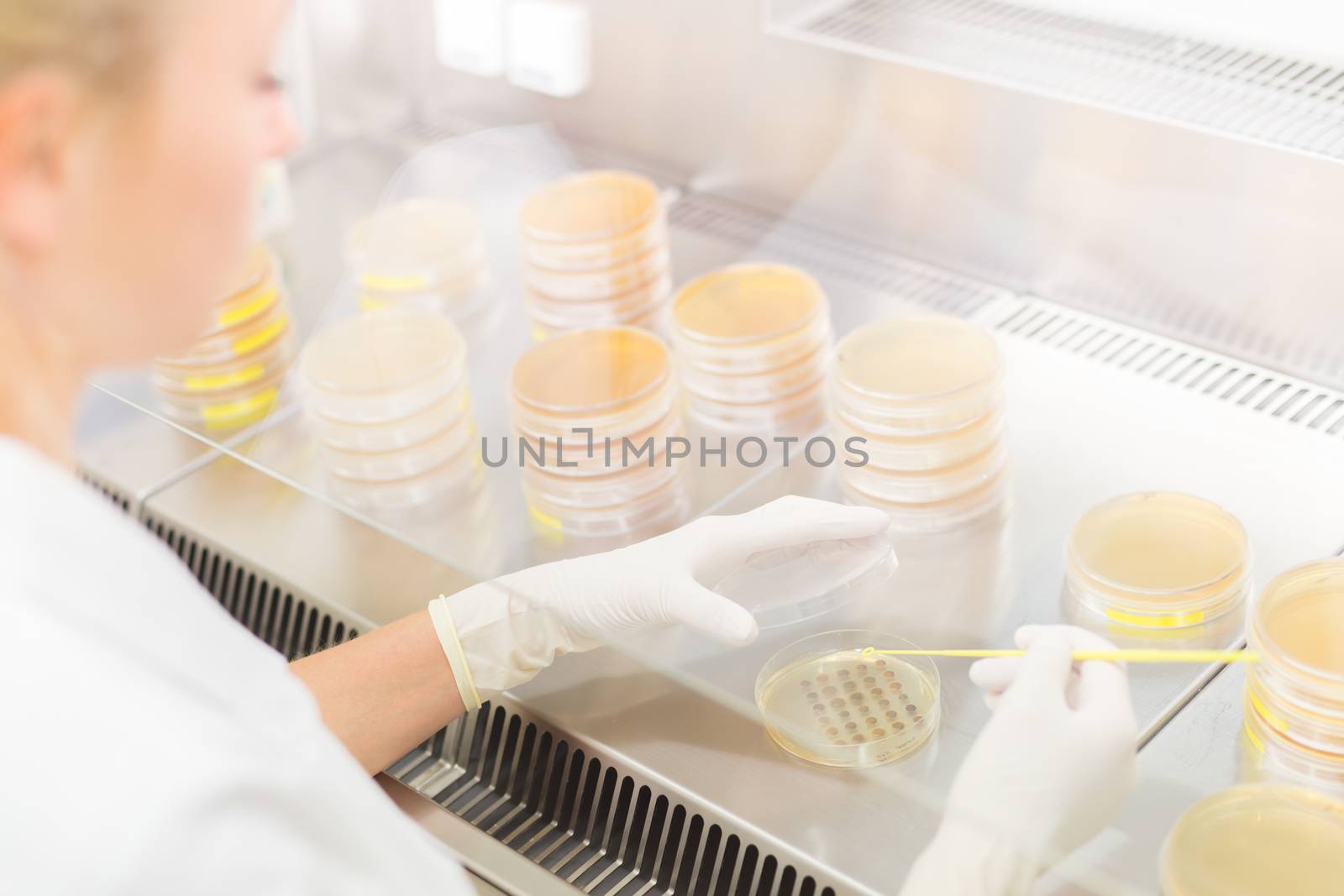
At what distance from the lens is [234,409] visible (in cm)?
175

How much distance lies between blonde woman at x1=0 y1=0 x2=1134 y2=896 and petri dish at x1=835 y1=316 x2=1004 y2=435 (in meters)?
0.61

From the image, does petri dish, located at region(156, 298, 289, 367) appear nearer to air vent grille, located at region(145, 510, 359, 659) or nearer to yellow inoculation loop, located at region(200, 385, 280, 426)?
yellow inoculation loop, located at region(200, 385, 280, 426)

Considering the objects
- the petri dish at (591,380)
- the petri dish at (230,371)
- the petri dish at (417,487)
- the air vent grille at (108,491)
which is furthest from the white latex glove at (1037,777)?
the air vent grille at (108,491)

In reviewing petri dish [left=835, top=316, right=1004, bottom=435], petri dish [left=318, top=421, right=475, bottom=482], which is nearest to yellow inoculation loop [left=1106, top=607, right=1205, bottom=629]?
petri dish [left=835, top=316, right=1004, bottom=435]

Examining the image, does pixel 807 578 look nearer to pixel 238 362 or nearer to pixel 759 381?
pixel 759 381

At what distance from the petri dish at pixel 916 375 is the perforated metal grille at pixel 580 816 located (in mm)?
412

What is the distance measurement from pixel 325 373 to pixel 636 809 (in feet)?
2.06

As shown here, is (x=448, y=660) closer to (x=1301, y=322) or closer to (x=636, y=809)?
(x=636, y=809)

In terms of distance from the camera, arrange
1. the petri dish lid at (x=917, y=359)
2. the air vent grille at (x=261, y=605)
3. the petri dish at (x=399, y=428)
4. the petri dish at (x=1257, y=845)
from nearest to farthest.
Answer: the petri dish at (x=1257, y=845) → the petri dish lid at (x=917, y=359) → the petri dish at (x=399, y=428) → the air vent grille at (x=261, y=605)

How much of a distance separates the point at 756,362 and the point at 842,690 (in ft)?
1.38

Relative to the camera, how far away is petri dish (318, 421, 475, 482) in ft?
5.11

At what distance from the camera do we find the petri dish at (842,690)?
3.86 feet

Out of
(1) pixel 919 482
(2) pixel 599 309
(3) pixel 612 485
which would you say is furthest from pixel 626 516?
(2) pixel 599 309

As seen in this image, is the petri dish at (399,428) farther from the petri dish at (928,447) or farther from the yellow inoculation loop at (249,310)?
the petri dish at (928,447)
